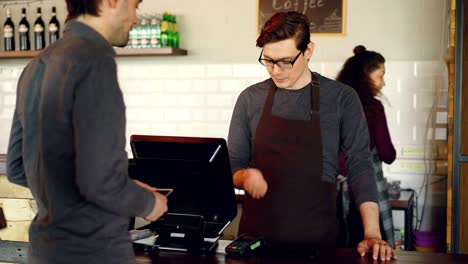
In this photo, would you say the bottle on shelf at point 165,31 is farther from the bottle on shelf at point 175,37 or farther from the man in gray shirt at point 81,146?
the man in gray shirt at point 81,146

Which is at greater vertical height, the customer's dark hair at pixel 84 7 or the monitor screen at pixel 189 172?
the customer's dark hair at pixel 84 7

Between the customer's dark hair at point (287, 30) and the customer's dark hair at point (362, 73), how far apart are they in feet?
5.58

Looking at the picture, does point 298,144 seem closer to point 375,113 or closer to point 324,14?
point 375,113

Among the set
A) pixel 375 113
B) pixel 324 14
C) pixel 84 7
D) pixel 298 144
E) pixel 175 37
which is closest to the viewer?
pixel 84 7

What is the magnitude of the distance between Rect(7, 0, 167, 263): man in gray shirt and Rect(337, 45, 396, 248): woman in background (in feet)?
9.02

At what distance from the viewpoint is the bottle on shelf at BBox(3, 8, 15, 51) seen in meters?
5.80

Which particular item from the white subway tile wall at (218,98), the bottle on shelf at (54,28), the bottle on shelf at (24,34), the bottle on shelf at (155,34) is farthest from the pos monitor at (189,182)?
the bottle on shelf at (24,34)

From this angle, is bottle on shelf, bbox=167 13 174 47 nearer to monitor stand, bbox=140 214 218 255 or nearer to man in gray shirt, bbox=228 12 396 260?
man in gray shirt, bbox=228 12 396 260

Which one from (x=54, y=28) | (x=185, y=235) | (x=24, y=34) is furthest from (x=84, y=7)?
(x=24, y=34)

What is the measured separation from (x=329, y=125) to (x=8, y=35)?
13.2ft

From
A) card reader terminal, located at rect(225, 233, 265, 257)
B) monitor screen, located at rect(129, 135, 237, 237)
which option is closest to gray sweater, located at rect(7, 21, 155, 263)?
monitor screen, located at rect(129, 135, 237, 237)

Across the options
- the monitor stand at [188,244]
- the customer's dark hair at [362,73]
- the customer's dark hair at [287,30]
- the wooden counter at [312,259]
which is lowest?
the wooden counter at [312,259]

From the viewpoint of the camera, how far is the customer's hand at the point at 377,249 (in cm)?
220

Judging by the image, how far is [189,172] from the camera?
7.32ft
